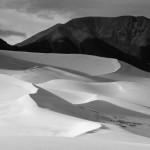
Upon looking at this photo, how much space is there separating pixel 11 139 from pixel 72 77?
60.0 ft

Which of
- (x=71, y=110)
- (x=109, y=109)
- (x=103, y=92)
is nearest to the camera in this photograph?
(x=71, y=110)

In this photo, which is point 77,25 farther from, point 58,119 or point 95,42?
point 58,119

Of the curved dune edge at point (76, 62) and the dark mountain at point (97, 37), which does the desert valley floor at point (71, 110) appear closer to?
the curved dune edge at point (76, 62)

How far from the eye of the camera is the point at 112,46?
130500 millimetres

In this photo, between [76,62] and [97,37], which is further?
[97,37]

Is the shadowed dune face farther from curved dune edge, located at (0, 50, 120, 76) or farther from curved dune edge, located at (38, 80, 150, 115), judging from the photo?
curved dune edge, located at (0, 50, 120, 76)

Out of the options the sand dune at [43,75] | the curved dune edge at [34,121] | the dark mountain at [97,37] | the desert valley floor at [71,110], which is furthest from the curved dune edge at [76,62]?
the dark mountain at [97,37]

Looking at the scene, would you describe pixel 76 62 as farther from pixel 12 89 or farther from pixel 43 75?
pixel 12 89

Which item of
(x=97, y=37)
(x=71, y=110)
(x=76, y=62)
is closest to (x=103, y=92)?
(x=71, y=110)

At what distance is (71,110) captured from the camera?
1048cm

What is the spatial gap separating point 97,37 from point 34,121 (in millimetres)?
130349

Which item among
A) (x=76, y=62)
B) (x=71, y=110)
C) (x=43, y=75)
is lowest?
(x=71, y=110)

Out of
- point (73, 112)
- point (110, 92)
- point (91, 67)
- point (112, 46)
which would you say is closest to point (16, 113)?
point (73, 112)

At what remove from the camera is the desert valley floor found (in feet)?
16.8
